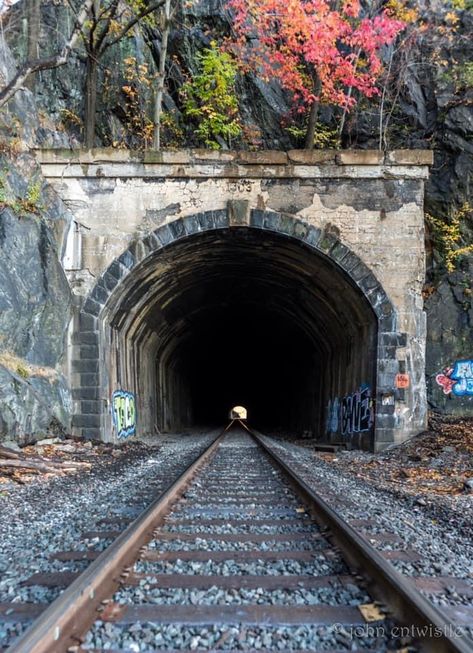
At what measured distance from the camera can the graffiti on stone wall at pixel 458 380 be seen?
14.2m

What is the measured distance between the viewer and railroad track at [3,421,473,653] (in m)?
2.30

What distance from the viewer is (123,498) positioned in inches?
221

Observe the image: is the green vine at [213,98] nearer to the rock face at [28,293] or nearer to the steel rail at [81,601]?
the rock face at [28,293]

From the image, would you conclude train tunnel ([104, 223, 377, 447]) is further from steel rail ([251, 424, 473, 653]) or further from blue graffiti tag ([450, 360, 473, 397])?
steel rail ([251, 424, 473, 653])

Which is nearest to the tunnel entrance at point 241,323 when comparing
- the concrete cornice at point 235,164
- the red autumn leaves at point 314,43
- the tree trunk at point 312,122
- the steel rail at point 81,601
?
the concrete cornice at point 235,164

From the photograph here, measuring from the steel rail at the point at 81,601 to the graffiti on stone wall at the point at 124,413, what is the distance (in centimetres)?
840

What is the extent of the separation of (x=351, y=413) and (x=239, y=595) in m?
10.4

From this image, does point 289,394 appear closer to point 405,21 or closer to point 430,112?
point 430,112

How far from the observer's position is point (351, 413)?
42.2 ft

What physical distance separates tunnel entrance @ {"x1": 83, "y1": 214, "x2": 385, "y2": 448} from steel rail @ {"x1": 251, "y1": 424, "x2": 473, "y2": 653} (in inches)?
321

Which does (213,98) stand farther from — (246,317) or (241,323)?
(241,323)

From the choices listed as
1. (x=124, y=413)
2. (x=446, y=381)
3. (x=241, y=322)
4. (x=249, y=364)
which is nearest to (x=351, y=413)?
(x=446, y=381)

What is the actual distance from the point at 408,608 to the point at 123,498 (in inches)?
149

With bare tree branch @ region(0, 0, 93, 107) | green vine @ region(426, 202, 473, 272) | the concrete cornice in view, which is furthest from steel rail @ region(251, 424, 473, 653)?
green vine @ region(426, 202, 473, 272)
